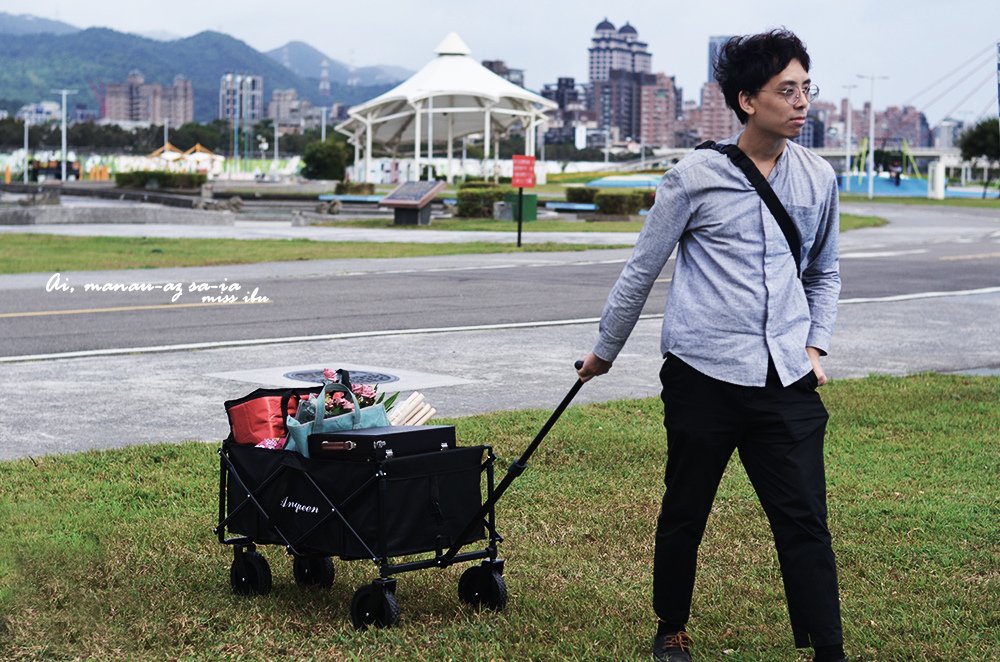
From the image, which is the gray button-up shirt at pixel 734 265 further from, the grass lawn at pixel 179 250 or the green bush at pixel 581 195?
the green bush at pixel 581 195

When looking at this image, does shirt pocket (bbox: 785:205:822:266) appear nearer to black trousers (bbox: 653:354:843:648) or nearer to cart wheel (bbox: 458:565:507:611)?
black trousers (bbox: 653:354:843:648)

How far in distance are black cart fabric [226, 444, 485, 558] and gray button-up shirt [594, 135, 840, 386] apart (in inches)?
40.4

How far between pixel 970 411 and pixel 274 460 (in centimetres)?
587

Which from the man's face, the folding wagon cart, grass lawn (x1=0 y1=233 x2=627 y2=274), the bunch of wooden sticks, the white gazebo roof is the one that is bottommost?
the folding wagon cart

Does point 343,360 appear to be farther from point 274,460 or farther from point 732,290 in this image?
point 732,290

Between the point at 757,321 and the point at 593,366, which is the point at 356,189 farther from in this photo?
the point at 757,321

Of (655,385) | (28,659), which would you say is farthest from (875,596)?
(655,385)

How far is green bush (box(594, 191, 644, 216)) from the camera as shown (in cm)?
4647

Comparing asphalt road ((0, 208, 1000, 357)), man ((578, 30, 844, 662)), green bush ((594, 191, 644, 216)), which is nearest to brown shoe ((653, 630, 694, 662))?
man ((578, 30, 844, 662))

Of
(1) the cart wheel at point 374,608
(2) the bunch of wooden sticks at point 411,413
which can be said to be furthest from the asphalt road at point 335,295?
(1) the cart wheel at point 374,608

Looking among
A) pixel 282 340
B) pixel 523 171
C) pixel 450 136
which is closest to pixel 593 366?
pixel 282 340

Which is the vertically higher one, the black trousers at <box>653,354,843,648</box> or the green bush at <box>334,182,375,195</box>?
the green bush at <box>334,182,375,195</box>

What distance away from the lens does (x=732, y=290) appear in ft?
13.9

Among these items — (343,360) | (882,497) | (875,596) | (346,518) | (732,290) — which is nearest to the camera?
(732,290)
